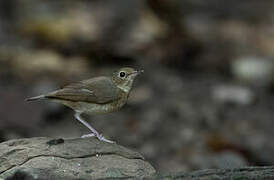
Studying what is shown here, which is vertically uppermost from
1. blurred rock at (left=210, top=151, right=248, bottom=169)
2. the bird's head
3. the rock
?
the bird's head

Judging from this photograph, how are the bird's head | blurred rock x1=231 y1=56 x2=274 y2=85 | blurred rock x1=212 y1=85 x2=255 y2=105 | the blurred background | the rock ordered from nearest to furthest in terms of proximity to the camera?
the rock < the bird's head < the blurred background < blurred rock x1=212 y1=85 x2=255 y2=105 < blurred rock x1=231 y1=56 x2=274 y2=85

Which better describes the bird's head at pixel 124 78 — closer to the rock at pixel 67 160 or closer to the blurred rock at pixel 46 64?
the rock at pixel 67 160

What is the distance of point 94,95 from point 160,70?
5.11m

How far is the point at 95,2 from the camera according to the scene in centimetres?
1384

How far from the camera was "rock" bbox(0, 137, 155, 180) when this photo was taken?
17.6ft

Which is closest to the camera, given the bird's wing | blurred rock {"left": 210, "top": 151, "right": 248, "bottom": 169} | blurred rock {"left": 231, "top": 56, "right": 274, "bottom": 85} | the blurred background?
the bird's wing

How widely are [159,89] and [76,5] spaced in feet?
11.4

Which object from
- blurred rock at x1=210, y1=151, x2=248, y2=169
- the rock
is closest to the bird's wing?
the rock

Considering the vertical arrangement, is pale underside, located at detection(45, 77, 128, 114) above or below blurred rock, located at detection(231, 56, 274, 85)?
below

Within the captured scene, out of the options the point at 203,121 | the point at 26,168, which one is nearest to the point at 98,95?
the point at 26,168

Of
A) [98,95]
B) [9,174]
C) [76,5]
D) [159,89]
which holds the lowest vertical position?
[9,174]

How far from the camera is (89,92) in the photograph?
6.30 meters

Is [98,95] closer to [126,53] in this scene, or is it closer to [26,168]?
[26,168]

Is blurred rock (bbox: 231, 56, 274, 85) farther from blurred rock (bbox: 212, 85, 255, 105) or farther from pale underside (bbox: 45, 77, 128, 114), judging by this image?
pale underside (bbox: 45, 77, 128, 114)
